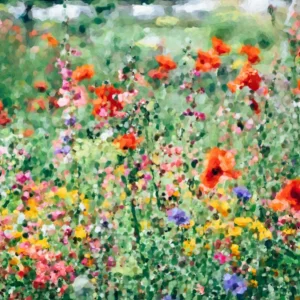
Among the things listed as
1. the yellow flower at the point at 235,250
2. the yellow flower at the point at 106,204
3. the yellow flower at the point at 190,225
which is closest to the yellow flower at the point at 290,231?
the yellow flower at the point at 235,250

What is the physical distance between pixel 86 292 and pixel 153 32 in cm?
612

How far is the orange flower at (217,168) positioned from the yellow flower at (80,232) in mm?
764

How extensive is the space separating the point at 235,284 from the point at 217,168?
0.43 metres

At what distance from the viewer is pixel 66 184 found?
143 inches

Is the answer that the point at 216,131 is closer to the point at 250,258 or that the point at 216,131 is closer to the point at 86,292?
the point at 250,258

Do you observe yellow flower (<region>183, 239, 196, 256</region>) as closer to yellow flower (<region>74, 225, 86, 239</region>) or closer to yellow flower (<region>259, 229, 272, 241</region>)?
yellow flower (<region>259, 229, 272, 241</region>)

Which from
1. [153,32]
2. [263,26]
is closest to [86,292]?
[263,26]

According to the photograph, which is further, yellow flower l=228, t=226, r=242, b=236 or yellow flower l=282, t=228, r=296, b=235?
yellow flower l=228, t=226, r=242, b=236

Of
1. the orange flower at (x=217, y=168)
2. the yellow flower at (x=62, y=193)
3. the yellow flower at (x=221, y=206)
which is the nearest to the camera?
the orange flower at (x=217, y=168)

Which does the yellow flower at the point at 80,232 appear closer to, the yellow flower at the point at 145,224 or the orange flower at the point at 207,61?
the yellow flower at the point at 145,224

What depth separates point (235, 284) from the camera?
239 cm

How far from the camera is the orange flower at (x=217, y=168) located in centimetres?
232

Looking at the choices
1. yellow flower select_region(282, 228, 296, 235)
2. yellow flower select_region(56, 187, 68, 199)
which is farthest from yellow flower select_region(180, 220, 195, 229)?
yellow flower select_region(56, 187, 68, 199)

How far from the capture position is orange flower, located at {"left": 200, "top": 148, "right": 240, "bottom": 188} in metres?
2.32
